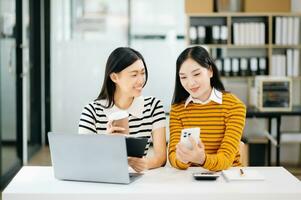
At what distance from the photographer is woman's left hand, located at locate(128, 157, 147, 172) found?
212cm

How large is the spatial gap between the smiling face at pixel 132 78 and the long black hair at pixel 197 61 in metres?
0.16

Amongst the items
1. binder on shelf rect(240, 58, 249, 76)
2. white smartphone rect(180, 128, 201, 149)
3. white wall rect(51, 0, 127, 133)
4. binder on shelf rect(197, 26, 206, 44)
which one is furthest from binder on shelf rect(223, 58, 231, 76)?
white smartphone rect(180, 128, 201, 149)

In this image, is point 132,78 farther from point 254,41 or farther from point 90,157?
point 254,41

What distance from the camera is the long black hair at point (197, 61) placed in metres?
2.41

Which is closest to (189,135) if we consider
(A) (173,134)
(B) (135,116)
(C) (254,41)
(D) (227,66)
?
(A) (173,134)

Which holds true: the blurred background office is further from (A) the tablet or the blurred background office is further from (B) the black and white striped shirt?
(A) the tablet

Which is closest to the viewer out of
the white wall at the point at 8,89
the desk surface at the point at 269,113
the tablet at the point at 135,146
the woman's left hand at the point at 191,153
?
the tablet at the point at 135,146

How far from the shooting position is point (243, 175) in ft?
6.82

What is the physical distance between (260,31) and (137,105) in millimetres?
3261

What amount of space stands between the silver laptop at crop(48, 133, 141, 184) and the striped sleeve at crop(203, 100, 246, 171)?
1.11 feet

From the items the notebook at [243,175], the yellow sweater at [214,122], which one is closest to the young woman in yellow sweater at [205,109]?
the yellow sweater at [214,122]

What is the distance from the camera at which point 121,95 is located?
2543mm

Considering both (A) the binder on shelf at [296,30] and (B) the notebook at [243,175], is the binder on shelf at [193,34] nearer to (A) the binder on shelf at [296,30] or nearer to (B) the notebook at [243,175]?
(A) the binder on shelf at [296,30]

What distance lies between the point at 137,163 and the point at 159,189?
0.25m
